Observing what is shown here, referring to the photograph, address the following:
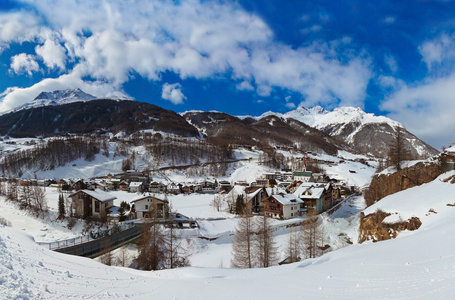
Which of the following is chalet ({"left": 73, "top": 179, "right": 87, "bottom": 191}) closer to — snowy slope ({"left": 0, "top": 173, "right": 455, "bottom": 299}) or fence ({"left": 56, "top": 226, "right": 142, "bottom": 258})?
fence ({"left": 56, "top": 226, "right": 142, "bottom": 258})

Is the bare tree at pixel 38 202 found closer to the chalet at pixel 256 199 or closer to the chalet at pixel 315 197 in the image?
the chalet at pixel 256 199

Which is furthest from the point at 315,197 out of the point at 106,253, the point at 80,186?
the point at 80,186

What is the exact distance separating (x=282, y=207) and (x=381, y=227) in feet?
71.5

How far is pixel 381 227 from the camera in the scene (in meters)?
20.8

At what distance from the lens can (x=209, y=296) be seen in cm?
918

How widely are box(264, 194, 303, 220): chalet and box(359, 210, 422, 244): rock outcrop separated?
17.8 meters

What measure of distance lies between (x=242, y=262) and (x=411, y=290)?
1532 centimetres

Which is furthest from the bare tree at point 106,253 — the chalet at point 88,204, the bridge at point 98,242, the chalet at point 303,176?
the chalet at point 303,176

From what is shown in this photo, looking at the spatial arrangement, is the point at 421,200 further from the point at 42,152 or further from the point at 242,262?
the point at 42,152

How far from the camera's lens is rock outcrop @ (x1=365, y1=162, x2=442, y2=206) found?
87.4 ft

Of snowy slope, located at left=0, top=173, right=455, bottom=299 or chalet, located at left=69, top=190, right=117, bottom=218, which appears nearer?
snowy slope, located at left=0, top=173, right=455, bottom=299

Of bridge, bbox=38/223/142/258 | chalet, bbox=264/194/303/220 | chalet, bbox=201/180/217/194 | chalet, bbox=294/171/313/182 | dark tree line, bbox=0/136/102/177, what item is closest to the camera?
bridge, bbox=38/223/142/258

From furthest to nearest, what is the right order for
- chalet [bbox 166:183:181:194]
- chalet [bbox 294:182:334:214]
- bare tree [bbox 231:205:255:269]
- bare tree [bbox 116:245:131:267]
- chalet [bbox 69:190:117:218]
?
chalet [bbox 166:183:181:194]
chalet [bbox 294:182:334:214]
chalet [bbox 69:190:117:218]
bare tree [bbox 116:245:131:267]
bare tree [bbox 231:205:255:269]

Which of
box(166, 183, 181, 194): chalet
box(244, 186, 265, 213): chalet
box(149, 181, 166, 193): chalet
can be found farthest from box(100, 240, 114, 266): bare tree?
box(149, 181, 166, 193): chalet
